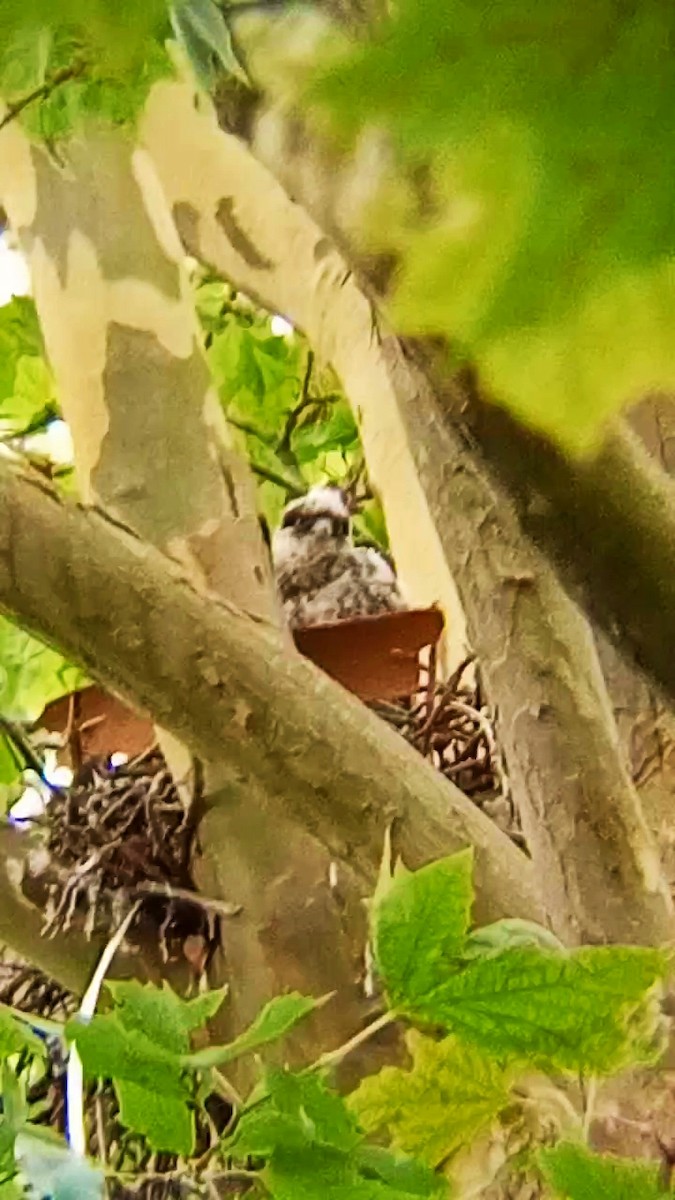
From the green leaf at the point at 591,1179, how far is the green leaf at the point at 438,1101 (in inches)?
1.6

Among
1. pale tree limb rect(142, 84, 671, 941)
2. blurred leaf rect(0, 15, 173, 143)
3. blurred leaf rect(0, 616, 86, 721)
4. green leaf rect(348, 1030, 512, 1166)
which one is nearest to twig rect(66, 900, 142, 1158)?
green leaf rect(348, 1030, 512, 1166)

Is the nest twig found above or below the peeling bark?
below

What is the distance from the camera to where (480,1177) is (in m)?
0.66

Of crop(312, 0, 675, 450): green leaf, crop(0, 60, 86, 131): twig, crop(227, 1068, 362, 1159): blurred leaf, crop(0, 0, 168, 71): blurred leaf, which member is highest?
crop(0, 60, 86, 131): twig

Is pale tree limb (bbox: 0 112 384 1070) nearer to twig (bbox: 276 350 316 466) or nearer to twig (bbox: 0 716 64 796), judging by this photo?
twig (bbox: 0 716 64 796)

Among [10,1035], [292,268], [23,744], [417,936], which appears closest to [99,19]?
[417,936]

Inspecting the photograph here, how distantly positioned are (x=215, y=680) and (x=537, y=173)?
0.49 m

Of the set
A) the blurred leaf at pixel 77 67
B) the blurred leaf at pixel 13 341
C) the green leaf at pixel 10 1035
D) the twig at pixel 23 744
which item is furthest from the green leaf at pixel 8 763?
the green leaf at pixel 10 1035

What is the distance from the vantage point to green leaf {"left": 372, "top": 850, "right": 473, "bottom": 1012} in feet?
1.34

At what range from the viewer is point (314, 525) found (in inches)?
49.6

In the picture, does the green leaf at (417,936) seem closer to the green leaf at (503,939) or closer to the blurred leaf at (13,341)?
the green leaf at (503,939)

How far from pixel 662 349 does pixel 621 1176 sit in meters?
0.33

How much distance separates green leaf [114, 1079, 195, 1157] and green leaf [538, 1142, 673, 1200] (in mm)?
117

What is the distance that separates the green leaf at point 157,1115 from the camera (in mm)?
421
